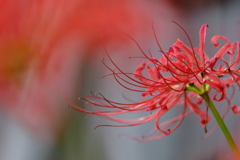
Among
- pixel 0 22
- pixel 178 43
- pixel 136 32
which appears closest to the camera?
pixel 178 43

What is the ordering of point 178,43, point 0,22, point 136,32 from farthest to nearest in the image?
point 136,32, point 0,22, point 178,43

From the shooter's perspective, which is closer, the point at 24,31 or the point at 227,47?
the point at 227,47

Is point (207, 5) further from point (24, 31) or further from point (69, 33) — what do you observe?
point (24, 31)

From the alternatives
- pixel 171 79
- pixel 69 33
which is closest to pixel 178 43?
pixel 171 79

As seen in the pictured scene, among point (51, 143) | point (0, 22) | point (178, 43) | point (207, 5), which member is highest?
A: point (0, 22)

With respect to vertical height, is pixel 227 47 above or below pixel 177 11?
below

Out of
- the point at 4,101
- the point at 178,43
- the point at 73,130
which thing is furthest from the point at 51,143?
the point at 178,43

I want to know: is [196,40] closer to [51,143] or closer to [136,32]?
[136,32]
